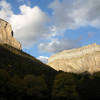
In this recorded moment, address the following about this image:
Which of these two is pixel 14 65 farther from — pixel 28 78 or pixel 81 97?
pixel 81 97

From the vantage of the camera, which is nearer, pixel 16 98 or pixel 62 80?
pixel 16 98

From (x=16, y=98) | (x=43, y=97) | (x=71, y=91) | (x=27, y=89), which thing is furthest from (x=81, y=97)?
(x=16, y=98)

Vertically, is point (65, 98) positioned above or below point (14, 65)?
below

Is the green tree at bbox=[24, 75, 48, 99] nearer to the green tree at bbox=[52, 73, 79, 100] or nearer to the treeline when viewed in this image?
the treeline

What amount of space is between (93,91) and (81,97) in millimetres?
13239

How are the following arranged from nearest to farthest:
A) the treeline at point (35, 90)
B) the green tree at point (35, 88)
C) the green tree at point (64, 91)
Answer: the treeline at point (35, 90)
the green tree at point (35, 88)
the green tree at point (64, 91)

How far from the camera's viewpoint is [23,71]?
110 metres

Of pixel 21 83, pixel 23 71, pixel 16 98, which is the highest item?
pixel 23 71

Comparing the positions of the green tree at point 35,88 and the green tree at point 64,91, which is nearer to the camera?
the green tree at point 35,88

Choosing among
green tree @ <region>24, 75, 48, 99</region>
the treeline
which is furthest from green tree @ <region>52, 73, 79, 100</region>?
green tree @ <region>24, 75, 48, 99</region>

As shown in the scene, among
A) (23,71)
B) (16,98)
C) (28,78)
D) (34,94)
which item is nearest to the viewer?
(16,98)

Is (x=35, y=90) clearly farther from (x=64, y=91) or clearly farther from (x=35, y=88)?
(x=64, y=91)

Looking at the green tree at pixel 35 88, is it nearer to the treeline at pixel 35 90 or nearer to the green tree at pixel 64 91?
the treeline at pixel 35 90

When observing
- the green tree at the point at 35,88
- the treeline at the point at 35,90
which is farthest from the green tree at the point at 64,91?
the green tree at the point at 35,88
